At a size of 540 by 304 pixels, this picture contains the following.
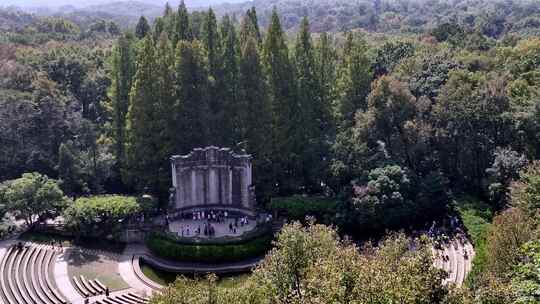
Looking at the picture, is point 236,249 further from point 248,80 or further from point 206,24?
point 206,24

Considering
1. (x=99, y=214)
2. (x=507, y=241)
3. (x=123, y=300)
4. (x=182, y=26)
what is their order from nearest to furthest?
(x=507, y=241)
(x=123, y=300)
(x=99, y=214)
(x=182, y=26)

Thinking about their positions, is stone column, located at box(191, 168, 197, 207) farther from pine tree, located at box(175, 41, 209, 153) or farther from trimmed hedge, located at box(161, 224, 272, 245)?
trimmed hedge, located at box(161, 224, 272, 245)

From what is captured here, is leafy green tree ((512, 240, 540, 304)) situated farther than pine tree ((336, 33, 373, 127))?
No

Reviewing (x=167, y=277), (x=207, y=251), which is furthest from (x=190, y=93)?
(x=167, y=277)

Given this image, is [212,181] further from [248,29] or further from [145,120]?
[248,29]

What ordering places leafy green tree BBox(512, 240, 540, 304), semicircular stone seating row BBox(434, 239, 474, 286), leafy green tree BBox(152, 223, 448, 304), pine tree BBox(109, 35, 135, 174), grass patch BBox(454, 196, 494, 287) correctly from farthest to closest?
1. pine tree BBox(109, 35, 135, 174)
2. semicircular stone seating row BBox(434, 239, 474, 286)
3. grass patch BBox(454, 196, 494, 287)
4. leafy green tree BBox(152, 223, 448, 304)
5. leafy green tree BBox(512, 240, 540, 304)

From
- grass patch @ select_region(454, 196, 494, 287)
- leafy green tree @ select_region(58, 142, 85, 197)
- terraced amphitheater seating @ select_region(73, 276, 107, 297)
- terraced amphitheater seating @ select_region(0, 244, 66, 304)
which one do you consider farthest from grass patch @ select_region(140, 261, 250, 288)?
grass patch @ select_region(454, 196, 494, 287)

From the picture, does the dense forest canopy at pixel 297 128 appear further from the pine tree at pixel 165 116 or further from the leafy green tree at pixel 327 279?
the leafy green tree at pixel 327 279

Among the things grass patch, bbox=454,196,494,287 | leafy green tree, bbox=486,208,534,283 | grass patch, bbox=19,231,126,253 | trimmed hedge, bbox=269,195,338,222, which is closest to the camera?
leafy green tree, bbox=486,208,534,283

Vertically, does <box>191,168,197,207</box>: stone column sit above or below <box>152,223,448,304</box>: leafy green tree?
below
